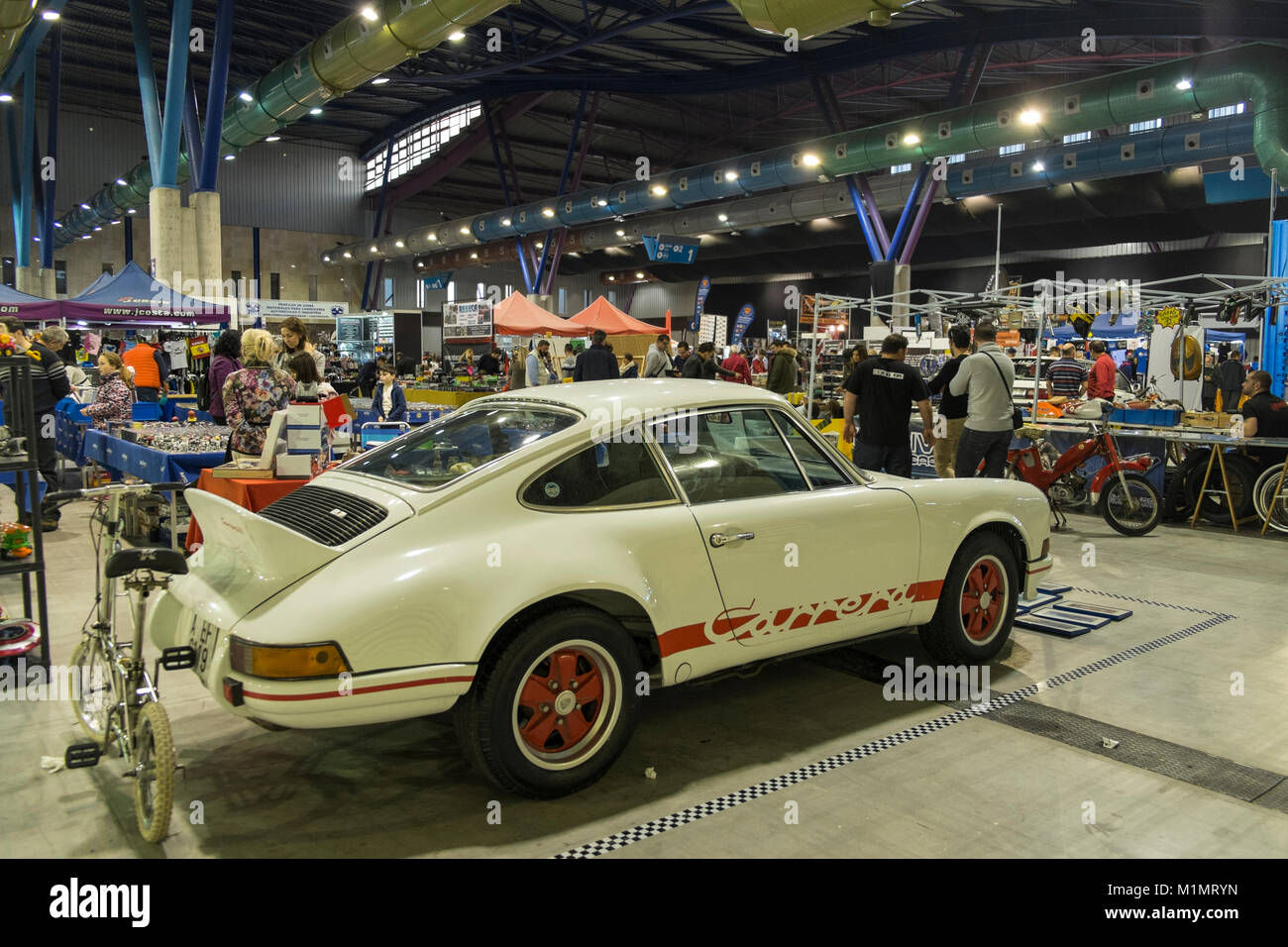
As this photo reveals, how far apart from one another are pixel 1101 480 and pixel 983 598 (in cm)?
522

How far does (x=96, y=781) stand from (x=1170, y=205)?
70.1 ft

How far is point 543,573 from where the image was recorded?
306 cm

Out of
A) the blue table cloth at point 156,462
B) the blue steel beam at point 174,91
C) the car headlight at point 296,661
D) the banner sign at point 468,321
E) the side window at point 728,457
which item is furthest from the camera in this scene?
the banner sign at point 468,321

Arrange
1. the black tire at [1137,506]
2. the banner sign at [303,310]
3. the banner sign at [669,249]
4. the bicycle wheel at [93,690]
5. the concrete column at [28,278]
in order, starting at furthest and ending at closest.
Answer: the concrete column at [28,278]
the banner sign at [669,249]
the banner sign at [303,310]
the black tire at [1137,506]
the bicycle wheel at [93,690]

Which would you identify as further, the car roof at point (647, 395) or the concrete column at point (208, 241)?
the concrete column at point (208, 241)

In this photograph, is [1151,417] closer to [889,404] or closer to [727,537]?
[889,404]

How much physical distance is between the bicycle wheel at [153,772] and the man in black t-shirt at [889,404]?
206 inches

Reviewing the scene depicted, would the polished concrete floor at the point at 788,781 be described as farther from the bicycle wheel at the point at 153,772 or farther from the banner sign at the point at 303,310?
the banner sign at the point at 303,310

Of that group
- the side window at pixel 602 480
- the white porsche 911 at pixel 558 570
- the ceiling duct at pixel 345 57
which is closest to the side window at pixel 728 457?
the white porsche 911 at pixel 558 570

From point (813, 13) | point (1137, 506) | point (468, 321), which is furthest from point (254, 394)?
point (468, 321)

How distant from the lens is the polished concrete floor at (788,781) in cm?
299

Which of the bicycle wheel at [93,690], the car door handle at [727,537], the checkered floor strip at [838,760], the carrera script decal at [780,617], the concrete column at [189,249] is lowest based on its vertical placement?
the checkered floor strip at [838,760]

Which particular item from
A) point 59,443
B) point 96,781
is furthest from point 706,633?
point 59,443
